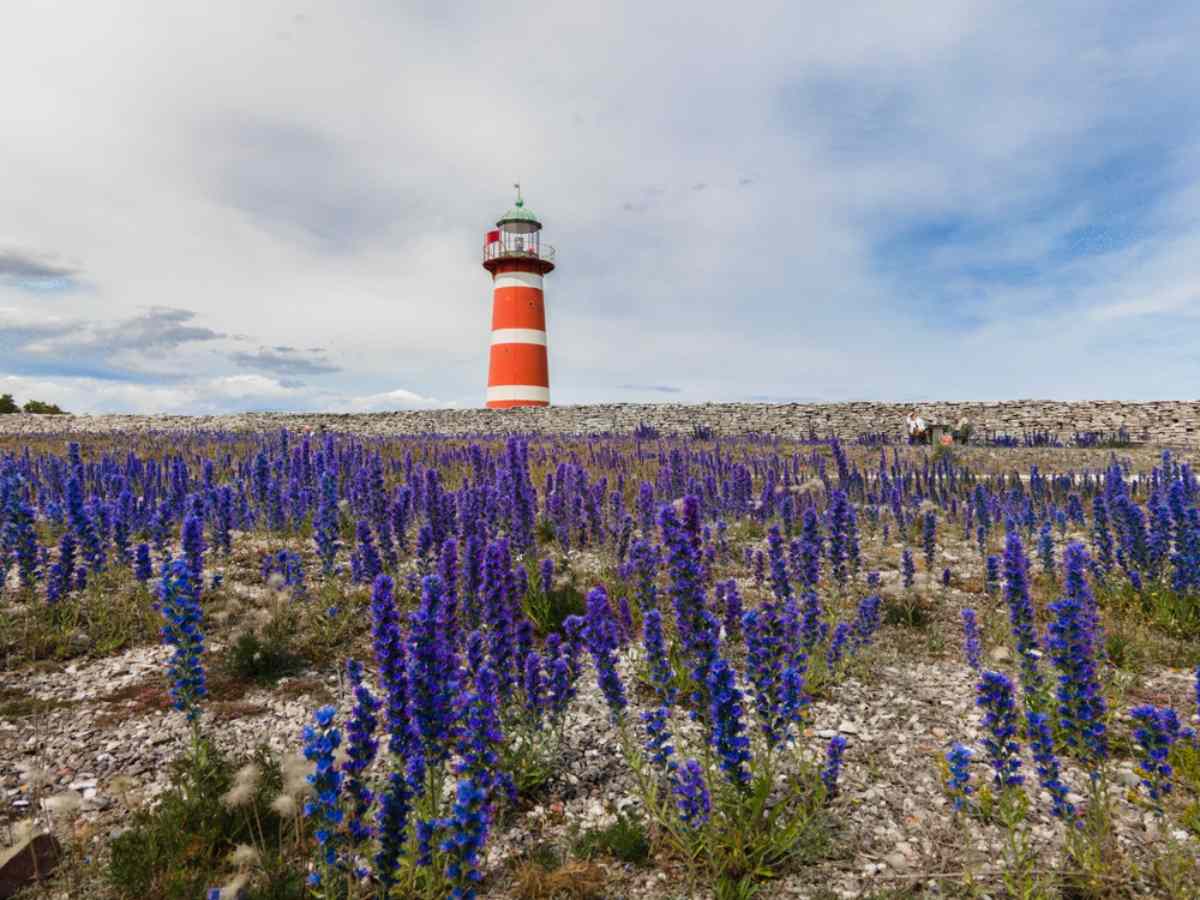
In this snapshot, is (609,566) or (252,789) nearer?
(252,789)

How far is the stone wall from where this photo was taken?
22.8 m

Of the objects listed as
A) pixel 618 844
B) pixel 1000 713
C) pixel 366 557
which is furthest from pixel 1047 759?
pixel 366 557

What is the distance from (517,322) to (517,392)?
400 centimetres

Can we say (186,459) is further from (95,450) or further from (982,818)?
(982,818)

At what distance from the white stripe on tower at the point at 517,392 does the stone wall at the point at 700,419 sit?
7595 mm

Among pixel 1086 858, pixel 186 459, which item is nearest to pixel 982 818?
pixel 1086 858

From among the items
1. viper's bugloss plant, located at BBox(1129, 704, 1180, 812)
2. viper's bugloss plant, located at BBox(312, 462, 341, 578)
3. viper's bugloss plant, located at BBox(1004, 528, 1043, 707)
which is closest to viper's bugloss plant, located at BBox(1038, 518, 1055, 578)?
viper's bugloss plant, located at BBox(1004, 528, 1043, 707)

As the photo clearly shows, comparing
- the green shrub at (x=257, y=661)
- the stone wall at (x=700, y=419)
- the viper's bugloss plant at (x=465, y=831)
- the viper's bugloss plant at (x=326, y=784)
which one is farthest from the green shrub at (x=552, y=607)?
the stone wall at (x=700, y=419)

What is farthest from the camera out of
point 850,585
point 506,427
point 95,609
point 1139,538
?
point 506,427

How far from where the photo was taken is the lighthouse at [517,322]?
33938 millimetres

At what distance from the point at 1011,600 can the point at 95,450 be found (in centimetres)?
1757

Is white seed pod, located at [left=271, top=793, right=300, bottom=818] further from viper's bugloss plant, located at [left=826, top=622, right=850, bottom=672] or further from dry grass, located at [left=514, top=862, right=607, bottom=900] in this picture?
viper's bugloss plant, located at [left=826, top=622, right=850, bottom=672]

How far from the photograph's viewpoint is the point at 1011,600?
3.79m

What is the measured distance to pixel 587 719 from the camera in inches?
174
